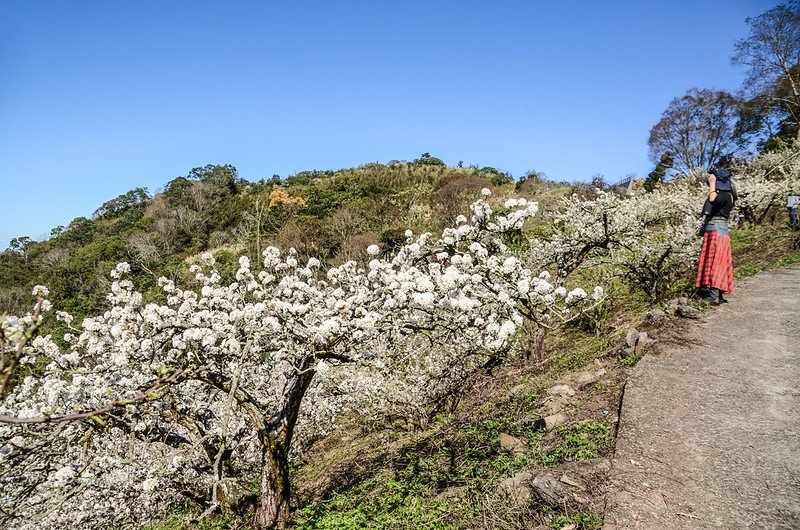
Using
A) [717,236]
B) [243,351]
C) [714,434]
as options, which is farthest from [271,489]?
[717,236]

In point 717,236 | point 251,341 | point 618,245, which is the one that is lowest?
point 251,341

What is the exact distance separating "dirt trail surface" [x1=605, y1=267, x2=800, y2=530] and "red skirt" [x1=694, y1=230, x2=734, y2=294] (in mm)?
864

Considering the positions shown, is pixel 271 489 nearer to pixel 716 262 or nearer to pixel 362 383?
pixel 362 383

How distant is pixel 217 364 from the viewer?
5.33m

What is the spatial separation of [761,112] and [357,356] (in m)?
35.3

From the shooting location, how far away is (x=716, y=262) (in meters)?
7.39

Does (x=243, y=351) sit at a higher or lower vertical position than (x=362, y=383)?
higher

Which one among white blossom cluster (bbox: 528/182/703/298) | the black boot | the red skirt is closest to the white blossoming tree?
white blossom cluster (bbox: 528/182/703/298)

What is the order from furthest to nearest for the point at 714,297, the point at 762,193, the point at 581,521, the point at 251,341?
1. the point at 762,193
2. the point at 714,297
3. the point at 251,341
4. the point at 581,521

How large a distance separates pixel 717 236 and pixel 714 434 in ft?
14.7

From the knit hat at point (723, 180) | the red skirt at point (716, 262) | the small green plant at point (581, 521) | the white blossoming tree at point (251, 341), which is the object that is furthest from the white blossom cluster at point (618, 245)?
the small green plant at point (581, 521)

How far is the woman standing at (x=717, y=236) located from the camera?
7137 millimetres

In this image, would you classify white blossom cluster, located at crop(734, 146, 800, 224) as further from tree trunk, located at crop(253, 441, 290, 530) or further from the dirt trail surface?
tree trunk, located at crop(253, 441, 290, 530)

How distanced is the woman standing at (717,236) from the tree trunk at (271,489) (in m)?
7.63
